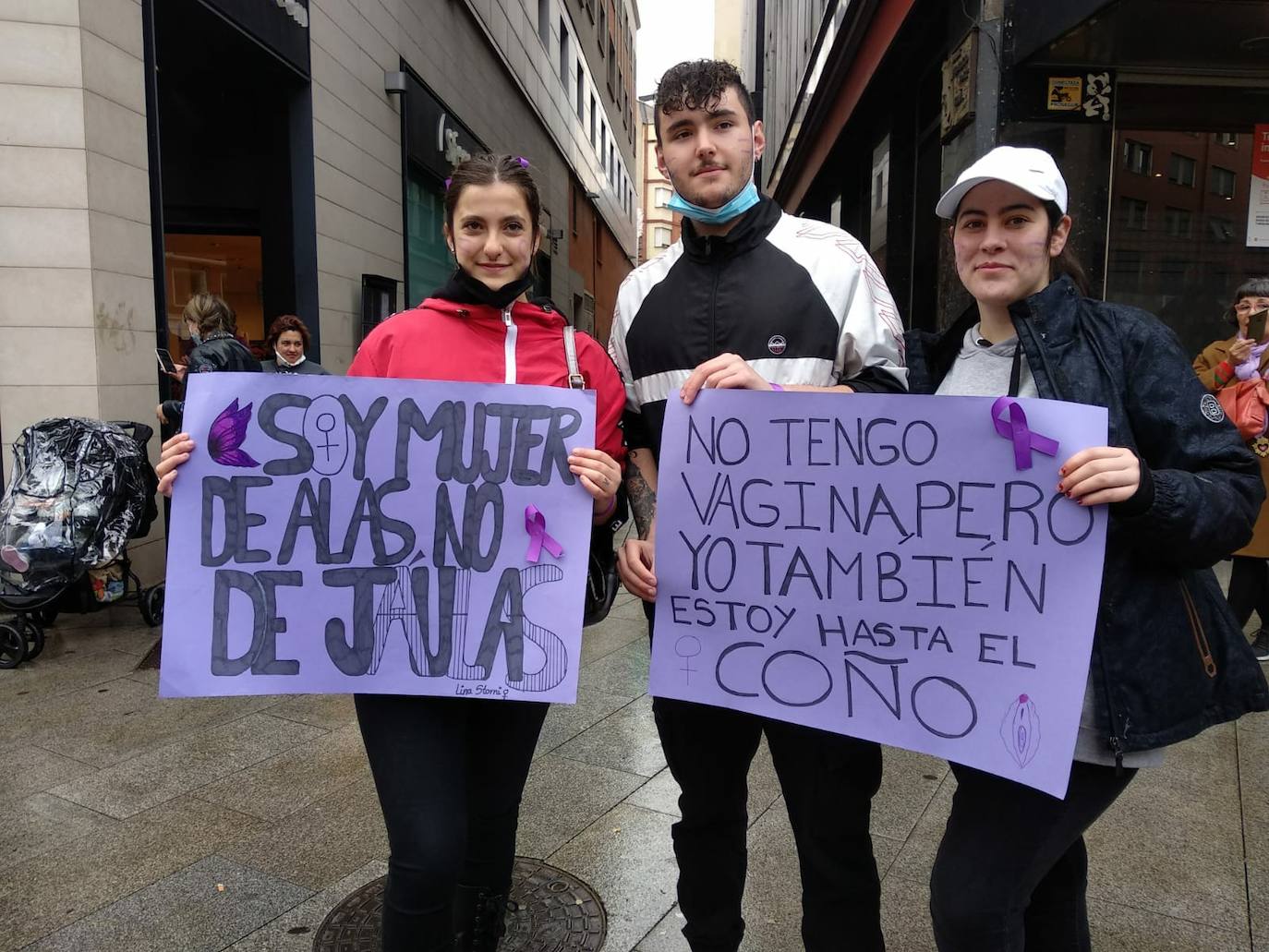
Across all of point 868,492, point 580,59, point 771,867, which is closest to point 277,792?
point 771,867

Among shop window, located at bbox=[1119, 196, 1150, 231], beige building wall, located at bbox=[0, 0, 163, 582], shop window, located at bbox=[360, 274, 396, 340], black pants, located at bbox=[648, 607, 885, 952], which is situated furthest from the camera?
shop window, located at bbox=[360, 274, 396, 340]

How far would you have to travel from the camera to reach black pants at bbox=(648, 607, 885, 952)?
193 cm

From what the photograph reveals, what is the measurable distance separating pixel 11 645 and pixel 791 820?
4.44 meters

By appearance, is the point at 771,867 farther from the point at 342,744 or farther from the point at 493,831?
the point at 342,744

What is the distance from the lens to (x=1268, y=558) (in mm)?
4695

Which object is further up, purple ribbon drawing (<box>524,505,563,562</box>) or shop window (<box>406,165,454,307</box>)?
shop window (<box>406,165,454,307</box>)

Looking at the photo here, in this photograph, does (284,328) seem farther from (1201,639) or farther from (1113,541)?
(1201,639)

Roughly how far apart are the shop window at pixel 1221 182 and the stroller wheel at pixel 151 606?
26.1 ft

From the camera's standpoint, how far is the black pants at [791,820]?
1934 mm

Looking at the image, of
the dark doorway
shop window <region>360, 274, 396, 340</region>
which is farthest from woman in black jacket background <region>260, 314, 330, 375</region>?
shop window <region>360, 274, 396, 340</region>

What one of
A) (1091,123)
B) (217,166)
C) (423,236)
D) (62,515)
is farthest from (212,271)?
(1091,123)

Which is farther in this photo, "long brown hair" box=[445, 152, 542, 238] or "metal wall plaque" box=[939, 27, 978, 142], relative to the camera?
"metal wall plaque" box=[939, 27, 978, 142]

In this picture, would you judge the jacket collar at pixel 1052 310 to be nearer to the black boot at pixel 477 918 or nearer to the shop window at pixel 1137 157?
the black boot at pixel 477 918

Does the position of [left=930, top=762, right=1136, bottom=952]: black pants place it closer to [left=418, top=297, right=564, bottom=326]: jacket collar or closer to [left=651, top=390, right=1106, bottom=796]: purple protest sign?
[left=651, top=390, right=1106, bottom=796]: purple protest sign
